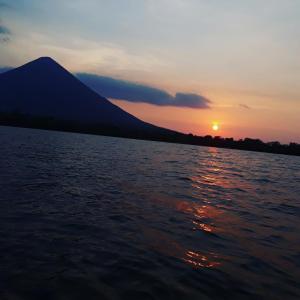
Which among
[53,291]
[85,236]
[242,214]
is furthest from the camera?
[242,214]

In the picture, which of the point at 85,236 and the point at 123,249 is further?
the point at 85,236

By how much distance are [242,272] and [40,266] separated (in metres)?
4.91

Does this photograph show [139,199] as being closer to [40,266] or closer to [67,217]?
[67,217]

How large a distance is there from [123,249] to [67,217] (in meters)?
3.49

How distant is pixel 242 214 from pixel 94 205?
6775 mm

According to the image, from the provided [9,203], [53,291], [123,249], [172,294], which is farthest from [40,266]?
[9,203]

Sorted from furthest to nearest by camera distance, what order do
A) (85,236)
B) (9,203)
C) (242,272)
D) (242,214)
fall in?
(242,214) < (9,203) < (85,236) < (242,272)

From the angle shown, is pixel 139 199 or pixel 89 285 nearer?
pixel 89 285

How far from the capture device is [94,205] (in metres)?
14.6

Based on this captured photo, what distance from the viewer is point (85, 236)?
33.7 feet

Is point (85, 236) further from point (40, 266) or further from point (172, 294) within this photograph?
point (172, 294)

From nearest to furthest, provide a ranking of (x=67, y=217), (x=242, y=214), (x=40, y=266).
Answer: (x=40, y=266) < (x=67, y=217) < (x=242, y=214)

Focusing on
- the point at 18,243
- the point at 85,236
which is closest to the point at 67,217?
the point at 85,236

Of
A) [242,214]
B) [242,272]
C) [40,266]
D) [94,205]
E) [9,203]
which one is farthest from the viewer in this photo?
[242,214]
